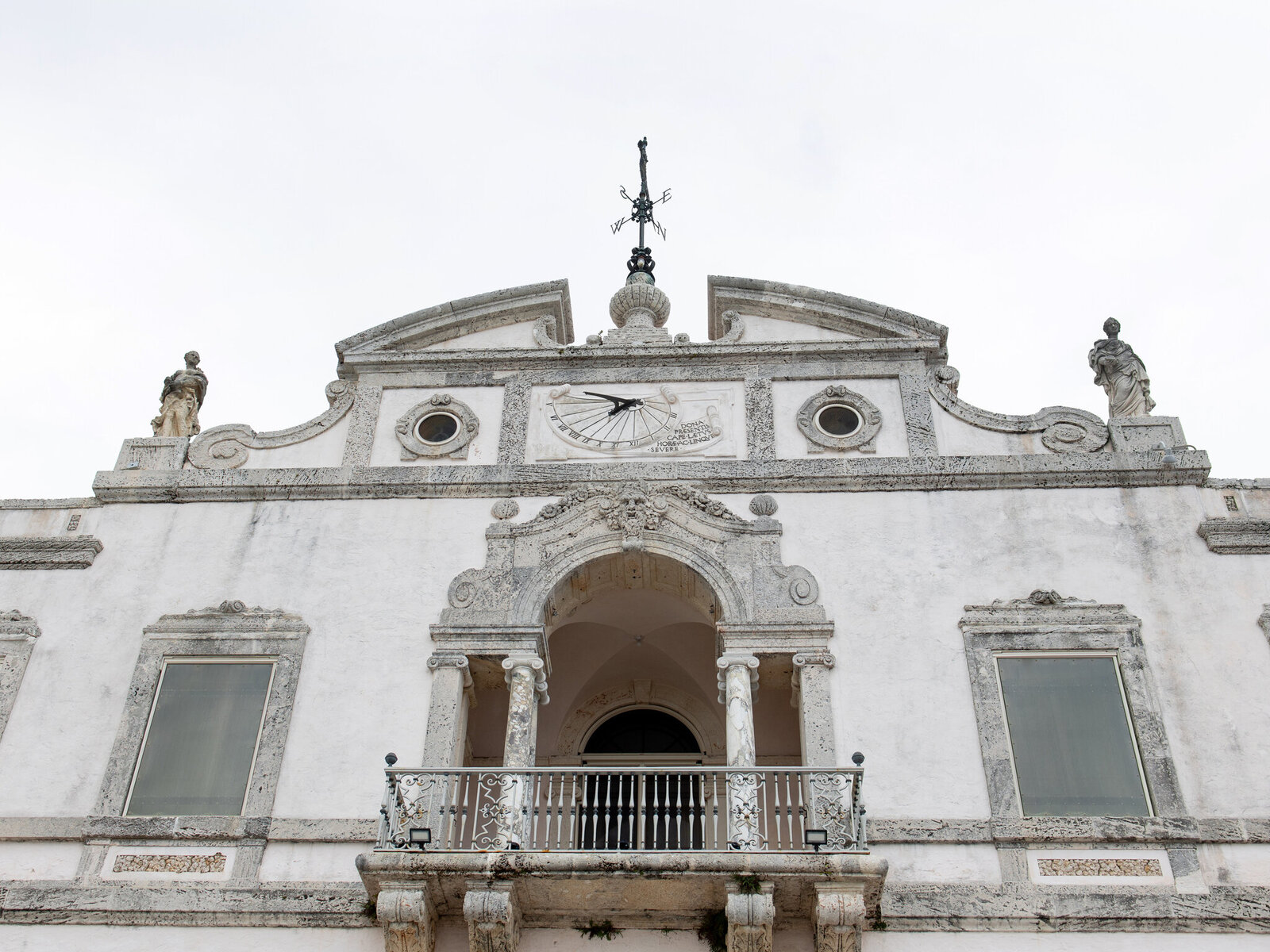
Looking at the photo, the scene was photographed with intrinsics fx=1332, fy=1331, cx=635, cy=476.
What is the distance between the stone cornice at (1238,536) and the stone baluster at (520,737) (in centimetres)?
628

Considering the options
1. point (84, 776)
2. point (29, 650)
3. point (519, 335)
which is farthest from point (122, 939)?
point (519, 335)

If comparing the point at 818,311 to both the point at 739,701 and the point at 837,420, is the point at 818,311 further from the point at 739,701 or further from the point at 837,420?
the point at 739,701

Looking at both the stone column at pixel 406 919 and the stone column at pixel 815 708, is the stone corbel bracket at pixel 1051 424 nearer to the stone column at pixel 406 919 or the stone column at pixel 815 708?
the stone column at pixel 815 708

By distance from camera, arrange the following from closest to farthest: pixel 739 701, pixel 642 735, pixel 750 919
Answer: pixel 750 919 < pixel 739 701 < pixel 642 735

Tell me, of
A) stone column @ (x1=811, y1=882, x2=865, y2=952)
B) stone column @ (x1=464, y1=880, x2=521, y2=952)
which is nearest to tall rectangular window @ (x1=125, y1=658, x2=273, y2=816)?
stone column @ (x1=464, y1=880, x2=521, y2=952)

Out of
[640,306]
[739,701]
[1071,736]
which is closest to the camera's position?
[1071,736]

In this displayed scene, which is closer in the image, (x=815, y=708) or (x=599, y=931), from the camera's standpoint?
(x=599, y=931)

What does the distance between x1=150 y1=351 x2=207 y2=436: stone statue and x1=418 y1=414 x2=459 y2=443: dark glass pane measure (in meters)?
2.51

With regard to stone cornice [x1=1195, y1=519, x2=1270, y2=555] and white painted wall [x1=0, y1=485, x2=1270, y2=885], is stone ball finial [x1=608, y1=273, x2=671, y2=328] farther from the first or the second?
stone cornice [x1=1195, y1=519, x2=1270, y2=555]

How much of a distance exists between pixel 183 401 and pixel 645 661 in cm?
571

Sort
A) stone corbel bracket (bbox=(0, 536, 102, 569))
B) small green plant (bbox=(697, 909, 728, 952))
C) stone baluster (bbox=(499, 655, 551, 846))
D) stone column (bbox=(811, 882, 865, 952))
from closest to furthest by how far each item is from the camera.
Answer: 1. stone column (bbox=(811, 882, 865, 952))
2. small green plant (bbox=(697, 909, 728, 952))
3. stone baluster (bbox=(499, 655, 551, 846))
4. stone corbel bracket (bbox=(0, 536, 102, 569))

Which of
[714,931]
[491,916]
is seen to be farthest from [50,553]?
[714,931]

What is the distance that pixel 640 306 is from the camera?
15227mm

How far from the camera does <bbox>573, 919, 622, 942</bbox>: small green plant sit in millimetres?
10406
